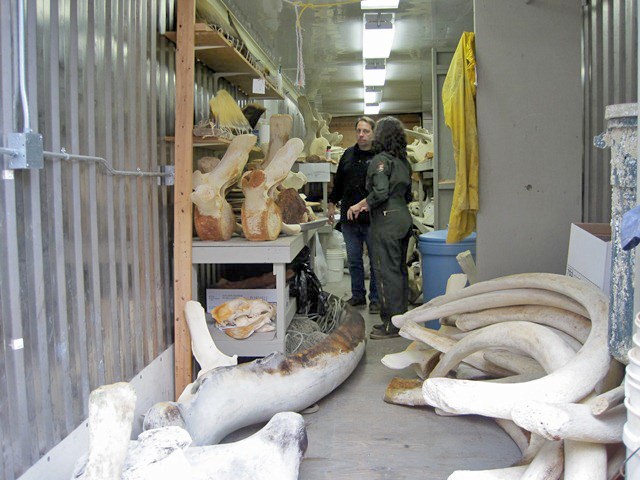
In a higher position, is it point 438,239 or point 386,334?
point 438,239

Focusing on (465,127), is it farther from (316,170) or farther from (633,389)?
(316,170)

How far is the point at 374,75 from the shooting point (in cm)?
941

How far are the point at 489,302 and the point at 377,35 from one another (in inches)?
179

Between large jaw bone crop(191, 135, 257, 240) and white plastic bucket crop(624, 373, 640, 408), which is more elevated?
large jaw bone crop(191, 135, 257, 240)

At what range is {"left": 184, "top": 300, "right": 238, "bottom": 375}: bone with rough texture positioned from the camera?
3.13 meters

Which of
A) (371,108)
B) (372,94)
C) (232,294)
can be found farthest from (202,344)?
(371,108)

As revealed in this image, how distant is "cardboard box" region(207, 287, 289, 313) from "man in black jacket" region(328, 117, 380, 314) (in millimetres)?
2005

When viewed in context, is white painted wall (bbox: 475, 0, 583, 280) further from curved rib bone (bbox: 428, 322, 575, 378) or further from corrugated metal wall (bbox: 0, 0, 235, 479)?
corrugated metal wall (bbox: 0, 0, 235, 479)

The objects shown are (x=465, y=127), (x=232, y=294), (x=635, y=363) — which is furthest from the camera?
(x=232, y=294)

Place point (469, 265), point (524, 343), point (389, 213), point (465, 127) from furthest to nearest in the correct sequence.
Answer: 1. point (389, 213)
2. point (469, 265)
3. point (465, 127)
4. point (524, 343)

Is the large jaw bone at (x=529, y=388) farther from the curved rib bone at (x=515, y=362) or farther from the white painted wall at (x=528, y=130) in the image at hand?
the white painted wall at (x=528, y=130)

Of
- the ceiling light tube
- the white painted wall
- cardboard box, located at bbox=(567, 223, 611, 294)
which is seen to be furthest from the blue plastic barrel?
the ceiling light tube

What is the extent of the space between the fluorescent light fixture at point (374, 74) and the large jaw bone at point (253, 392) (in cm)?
595

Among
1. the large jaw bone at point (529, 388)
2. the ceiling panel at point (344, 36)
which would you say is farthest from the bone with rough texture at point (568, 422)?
the ceiling panel at point (344, 36)
